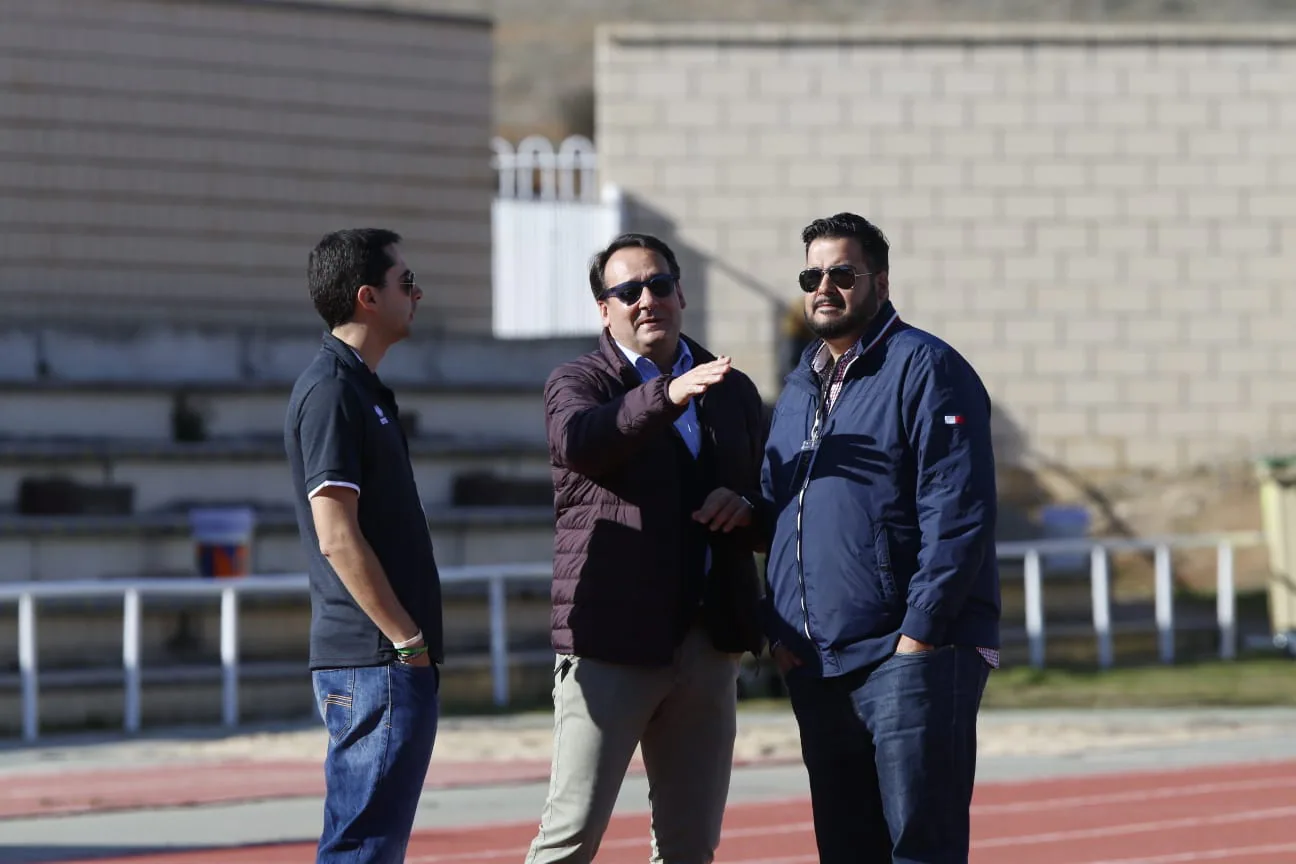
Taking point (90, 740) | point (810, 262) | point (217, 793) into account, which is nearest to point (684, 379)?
point (810, 262)

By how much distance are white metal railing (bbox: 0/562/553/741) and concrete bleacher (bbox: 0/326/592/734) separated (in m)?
0.21

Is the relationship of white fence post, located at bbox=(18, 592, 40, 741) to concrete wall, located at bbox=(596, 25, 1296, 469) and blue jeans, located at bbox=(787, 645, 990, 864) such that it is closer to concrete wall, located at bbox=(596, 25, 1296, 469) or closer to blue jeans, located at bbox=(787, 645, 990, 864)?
concrete wall, located at bbox=(596, 25, 1296, 469)

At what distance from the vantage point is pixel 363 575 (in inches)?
186

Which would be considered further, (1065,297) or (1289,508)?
(1065,297)

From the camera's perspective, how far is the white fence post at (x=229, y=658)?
12172 mm

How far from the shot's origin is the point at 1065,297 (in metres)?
18.1

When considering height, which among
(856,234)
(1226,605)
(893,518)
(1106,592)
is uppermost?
(856,234)

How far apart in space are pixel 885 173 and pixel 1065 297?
191 centimetres

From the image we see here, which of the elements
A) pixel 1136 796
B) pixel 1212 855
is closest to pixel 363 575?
pixel 1212 855

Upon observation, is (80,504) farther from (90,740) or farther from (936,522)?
(936,522)

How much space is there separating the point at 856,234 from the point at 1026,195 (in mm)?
13500

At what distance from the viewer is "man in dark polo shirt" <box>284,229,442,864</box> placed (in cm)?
474

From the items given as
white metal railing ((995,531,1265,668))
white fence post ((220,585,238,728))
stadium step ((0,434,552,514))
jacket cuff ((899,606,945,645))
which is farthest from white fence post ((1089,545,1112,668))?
jacket cuff ((899,606,945,645))

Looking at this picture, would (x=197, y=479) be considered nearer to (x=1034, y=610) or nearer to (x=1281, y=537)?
(x=1034, y=610)
